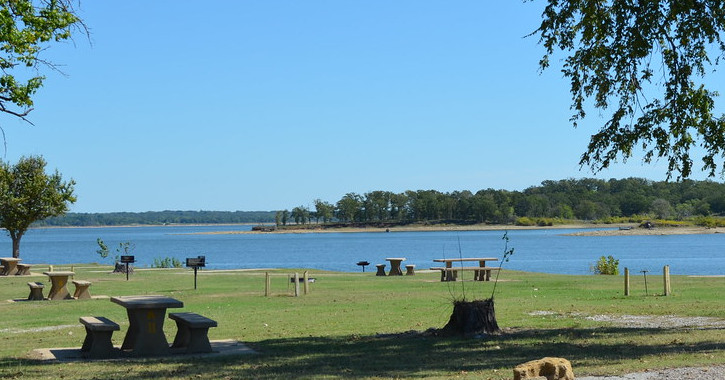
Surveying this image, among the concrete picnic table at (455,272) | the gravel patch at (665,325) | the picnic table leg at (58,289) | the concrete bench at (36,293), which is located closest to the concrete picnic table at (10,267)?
the concrete bench at (36,293)

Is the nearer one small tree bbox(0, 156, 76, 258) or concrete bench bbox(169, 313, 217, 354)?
concrete bench bbox(169, 313, 217, 354)

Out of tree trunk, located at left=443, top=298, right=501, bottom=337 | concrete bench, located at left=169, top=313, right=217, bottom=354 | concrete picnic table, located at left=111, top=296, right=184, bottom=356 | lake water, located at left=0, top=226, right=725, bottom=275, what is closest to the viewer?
concrete bench, located at left=169, top=313, right=217, bottom=354

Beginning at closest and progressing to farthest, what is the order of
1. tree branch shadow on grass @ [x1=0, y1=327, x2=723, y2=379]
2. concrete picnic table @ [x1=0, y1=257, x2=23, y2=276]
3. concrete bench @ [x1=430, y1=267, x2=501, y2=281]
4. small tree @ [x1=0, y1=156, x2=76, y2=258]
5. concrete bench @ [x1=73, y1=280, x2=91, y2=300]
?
1. tree branch shadow on grass @ [x1=0, y1=327, x2=723, y2=379]
2. concrete bench @ [x1=73, y1=280, x2=91, y2=300]
3. concrete bench @ [x1=430, y1=267, x2=501, y2=281]
4. concrete picnic table @ [x1=0, y1=257, x2=23, y2=276]
5. small tree @ [x1=0, y1=156, x2=76, y2=258]

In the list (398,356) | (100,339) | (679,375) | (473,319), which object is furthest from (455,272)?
(679,375)

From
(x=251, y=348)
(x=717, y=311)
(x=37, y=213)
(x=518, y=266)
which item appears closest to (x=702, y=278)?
(x=717, y=311)

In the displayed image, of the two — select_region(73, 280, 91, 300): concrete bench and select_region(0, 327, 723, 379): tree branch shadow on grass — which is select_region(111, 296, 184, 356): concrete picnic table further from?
select_region(73, 280, 91, 300): concrete bench

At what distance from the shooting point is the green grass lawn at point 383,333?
37.8ft

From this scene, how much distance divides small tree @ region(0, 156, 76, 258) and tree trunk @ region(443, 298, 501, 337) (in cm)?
3779

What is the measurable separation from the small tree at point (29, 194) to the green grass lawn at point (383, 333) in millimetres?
19751

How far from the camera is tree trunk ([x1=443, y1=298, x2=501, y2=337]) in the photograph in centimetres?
1459

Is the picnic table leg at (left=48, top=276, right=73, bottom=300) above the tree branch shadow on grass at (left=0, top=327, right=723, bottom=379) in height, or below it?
above

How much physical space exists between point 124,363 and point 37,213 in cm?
3919

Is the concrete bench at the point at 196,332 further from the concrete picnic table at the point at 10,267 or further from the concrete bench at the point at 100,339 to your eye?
the concrete picnic table at the point at 10,267

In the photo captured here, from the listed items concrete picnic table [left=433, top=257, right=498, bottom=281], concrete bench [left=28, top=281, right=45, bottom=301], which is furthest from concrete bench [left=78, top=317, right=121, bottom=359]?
concrete picnic table [left=433, top=257, right=498, bottom=281]
